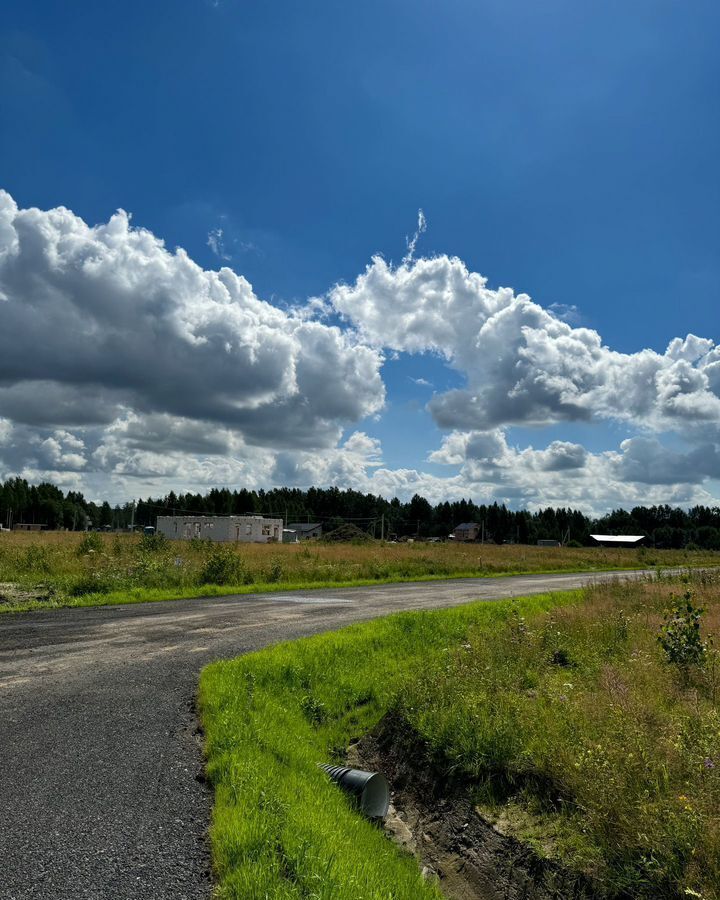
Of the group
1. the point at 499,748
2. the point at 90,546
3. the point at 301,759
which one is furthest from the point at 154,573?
the point at 499,748

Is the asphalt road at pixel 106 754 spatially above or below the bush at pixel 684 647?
below

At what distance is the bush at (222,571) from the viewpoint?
22312 millimetres

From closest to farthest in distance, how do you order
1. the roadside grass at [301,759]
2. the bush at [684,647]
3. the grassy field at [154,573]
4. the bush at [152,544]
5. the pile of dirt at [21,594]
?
the roadside grass at [301,759] → the bush at [684,647] → the pile of dirt at [21,594] → the grassy field at [154,573] → the bush at [152,544]

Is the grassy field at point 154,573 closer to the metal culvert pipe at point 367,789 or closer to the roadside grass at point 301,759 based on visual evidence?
the roadside grass at point 301,759

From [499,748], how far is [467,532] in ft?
493

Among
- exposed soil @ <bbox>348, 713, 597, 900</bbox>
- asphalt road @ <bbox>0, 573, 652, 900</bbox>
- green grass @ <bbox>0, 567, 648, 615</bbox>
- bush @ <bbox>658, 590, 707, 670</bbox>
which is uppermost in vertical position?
bush @ <bbox>658, 590, 707, 670</bbox>

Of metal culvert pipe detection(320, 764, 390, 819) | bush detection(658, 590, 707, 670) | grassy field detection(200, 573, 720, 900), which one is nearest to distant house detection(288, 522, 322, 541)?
grassy field detection(200, 573, 720, 900)

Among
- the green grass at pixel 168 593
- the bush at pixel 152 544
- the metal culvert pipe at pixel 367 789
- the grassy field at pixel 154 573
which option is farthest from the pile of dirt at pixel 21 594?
the metal culvert pipe at pixel 367 789

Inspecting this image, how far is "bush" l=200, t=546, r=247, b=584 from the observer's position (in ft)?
73.2

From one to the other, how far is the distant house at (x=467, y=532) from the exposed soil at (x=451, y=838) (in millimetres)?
142091

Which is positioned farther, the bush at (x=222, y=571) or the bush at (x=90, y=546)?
the bush at (x=90, y=546)

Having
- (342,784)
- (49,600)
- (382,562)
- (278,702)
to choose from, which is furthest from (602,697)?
(382,562)

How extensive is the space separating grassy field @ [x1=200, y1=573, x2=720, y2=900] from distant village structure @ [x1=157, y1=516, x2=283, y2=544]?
7042 centimetres

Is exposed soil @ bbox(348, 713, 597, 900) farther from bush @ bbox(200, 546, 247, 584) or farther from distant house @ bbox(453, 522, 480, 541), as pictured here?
distant house @ bbox(453, 522, 480, 541)
